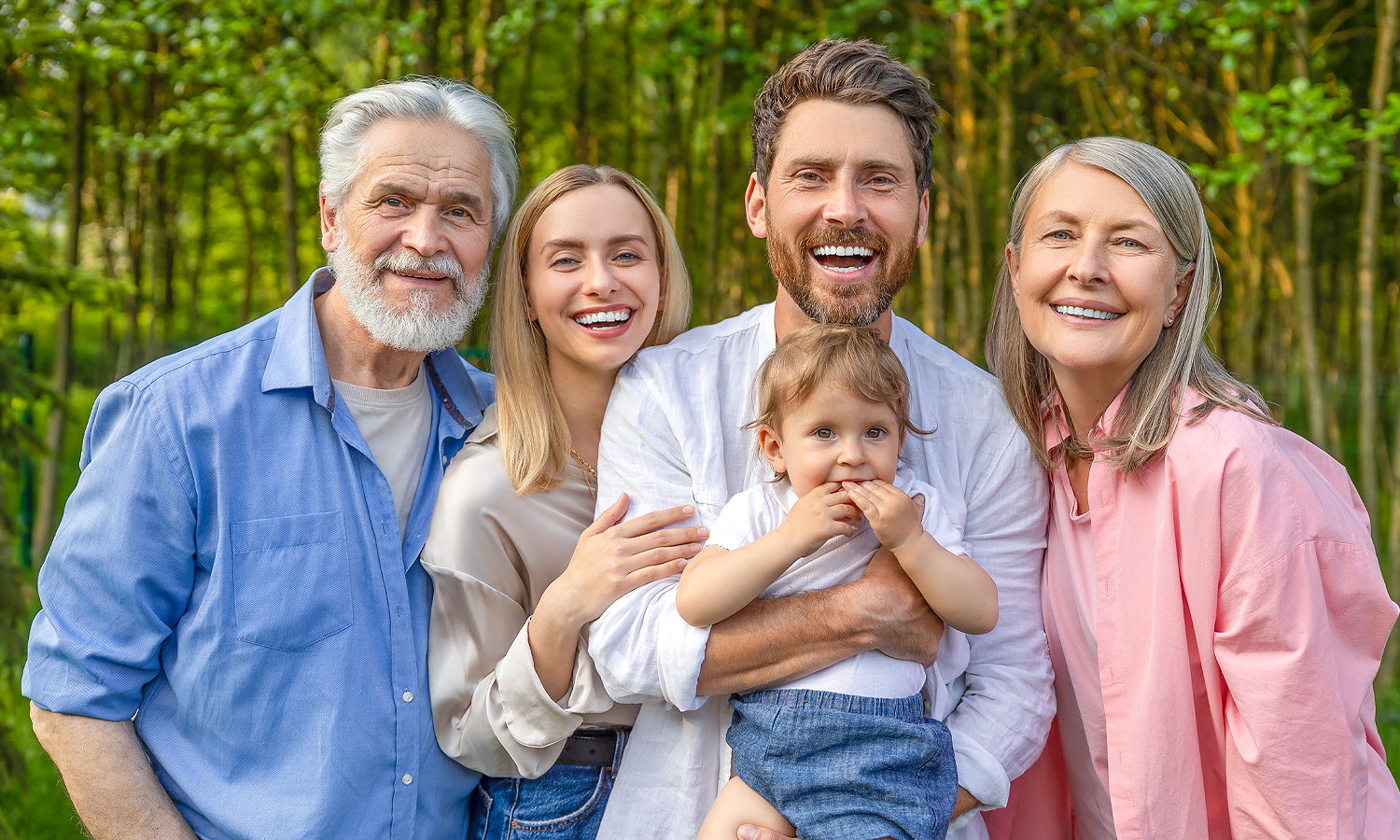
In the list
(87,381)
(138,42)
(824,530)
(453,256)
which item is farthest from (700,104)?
(824,530)

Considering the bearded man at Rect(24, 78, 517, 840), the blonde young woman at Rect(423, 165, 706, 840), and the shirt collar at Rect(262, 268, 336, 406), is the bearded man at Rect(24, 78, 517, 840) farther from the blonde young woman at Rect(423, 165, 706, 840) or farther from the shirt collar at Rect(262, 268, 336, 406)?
the blonde young woman at Rect(423, 165, 706, 840)

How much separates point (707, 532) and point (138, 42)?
31.0ft

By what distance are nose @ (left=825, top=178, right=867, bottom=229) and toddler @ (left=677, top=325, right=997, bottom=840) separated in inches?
15.5

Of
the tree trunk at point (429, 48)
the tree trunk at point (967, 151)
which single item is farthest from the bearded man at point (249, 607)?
the tree trunk at point (967, 151)

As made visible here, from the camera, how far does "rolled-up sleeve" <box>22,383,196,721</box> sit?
236 cm

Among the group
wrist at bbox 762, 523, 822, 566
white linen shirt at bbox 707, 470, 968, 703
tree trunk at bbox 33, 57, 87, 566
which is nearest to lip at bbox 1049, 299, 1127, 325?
white linen shirt at bbox 707, 470, 968, 703

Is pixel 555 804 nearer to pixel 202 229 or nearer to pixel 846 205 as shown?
pixel 846 205

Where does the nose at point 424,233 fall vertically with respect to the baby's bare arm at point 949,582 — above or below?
above

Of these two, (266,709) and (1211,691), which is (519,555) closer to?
(266,709)

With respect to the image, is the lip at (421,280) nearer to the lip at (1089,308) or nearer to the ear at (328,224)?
the ear at (328,224)

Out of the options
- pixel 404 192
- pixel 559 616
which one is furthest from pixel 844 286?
pixel 404 192

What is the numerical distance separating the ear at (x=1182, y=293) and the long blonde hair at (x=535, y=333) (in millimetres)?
1392

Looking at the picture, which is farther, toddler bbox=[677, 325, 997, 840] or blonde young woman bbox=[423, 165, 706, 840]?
blonde young woman bbox=[423, 165, 706, 840]

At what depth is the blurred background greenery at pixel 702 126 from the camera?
549 centimetres
